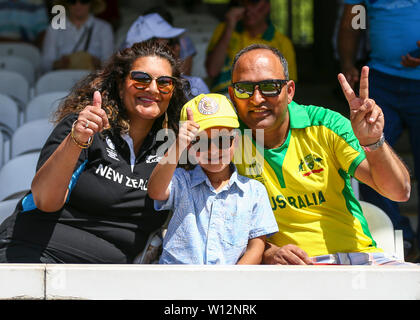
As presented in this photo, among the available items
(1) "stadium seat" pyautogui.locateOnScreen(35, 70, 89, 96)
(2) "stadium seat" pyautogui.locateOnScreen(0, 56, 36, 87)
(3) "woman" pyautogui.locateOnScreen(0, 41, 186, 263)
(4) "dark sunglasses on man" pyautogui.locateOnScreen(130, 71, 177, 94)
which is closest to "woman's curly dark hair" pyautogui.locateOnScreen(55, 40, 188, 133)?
(3) "woman" pyautogui.locateOnScreen(0, 41, 186, 263)

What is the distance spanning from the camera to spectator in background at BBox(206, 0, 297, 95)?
4.30 m

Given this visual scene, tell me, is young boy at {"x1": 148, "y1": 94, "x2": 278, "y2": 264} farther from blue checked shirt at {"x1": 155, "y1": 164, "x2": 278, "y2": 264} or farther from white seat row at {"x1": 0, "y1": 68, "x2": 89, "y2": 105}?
white seat row at {"x1": 0, "y1": 68, "x2": 89, "y2": 105}

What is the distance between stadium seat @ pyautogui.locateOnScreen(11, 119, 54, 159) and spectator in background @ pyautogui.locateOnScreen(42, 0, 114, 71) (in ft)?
4.93

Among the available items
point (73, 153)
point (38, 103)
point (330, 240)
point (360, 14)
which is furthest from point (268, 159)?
point (38, 103)

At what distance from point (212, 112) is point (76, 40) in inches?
121

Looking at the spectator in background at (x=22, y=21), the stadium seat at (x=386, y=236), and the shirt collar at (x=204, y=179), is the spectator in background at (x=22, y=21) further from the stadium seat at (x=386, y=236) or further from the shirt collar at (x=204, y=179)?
the stadium seat at (x=386, y=236)

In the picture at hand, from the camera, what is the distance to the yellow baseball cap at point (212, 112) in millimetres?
2281

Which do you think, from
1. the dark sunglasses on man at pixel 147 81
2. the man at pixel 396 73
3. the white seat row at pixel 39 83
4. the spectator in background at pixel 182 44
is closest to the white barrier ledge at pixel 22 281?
the dark sunglasses on man at pixel 147 81

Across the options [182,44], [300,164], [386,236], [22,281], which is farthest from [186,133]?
[182,44]

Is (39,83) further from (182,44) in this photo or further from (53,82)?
(182,44)

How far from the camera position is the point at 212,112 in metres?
2.30

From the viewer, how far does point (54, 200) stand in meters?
2.37

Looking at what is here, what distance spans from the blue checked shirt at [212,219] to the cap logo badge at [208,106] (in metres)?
0.25

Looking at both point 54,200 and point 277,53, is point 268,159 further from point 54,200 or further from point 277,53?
point 54,200
